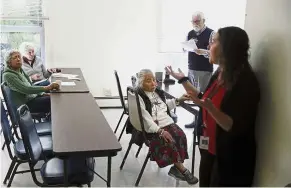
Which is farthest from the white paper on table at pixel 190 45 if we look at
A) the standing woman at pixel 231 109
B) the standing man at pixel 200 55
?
the standing woman at pixel 231 109

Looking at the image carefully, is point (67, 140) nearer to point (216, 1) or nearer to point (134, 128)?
point (134, 128)

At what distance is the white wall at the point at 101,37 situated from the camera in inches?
195

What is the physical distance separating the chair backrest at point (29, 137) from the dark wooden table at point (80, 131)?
0.48 feet

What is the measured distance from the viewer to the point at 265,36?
161cm

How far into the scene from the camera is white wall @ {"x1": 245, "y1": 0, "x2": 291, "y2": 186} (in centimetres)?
146

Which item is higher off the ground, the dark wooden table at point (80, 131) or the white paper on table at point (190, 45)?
the white paper on table at point (190, 45)

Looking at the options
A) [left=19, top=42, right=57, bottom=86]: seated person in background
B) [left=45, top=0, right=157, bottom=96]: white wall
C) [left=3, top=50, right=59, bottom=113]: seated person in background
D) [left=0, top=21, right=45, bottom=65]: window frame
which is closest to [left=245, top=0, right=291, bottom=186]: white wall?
[left=3, top=50, right=59, bottom=113]: seated person in background

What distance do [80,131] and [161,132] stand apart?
31.9 inches

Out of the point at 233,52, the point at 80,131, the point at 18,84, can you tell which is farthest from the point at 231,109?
the point at 18,84

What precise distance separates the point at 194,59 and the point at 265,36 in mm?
2804

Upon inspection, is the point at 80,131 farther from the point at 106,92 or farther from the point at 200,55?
the point at 106,92

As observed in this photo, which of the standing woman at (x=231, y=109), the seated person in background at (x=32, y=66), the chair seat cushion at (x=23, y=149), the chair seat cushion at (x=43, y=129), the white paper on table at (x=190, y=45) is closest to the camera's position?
the standing woman at (x=231, y=109)

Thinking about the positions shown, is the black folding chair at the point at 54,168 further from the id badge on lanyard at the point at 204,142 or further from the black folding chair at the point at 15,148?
the id badge on lanyard at the point at 204,142

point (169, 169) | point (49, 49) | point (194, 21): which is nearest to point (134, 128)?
point (169, 169)
